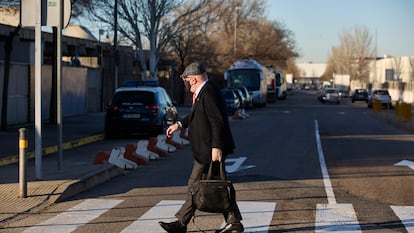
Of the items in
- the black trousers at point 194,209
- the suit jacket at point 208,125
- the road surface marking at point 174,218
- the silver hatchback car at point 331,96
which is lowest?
the silver hatchback car at point 331,96

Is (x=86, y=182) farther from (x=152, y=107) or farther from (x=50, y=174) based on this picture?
(x=152, y=107)

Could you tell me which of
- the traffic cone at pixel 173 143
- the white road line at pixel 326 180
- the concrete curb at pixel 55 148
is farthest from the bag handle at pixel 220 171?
the traffic cone at pixel 173 143

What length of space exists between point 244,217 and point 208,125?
1.98 m

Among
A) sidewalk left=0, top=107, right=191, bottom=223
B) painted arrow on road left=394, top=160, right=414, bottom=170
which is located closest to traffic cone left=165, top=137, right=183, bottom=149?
sidewalk left=0, top=107, right=191, bottom=223

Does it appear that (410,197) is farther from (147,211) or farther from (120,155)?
(120,155)

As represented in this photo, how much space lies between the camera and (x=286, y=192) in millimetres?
10945

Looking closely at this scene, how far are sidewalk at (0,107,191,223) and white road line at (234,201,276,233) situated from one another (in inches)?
109

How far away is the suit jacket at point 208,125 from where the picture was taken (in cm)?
721

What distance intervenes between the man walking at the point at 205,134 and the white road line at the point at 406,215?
7.82ft

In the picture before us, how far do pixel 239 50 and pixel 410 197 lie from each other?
203ft

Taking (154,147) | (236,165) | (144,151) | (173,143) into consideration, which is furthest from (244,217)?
(173,143)

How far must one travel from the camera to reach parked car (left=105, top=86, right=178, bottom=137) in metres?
20.8

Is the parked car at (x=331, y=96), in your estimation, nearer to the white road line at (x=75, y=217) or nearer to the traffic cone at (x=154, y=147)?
the traffic cone at (x=154, y=147)

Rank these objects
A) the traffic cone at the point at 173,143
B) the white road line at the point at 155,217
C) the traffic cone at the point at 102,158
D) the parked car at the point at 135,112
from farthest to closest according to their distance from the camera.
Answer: the parked car at the point at 135,112 < the traffic cone at the point at 173,143 < the traffic cone at the point at 102,158 < the white road line at the point at 155,217
